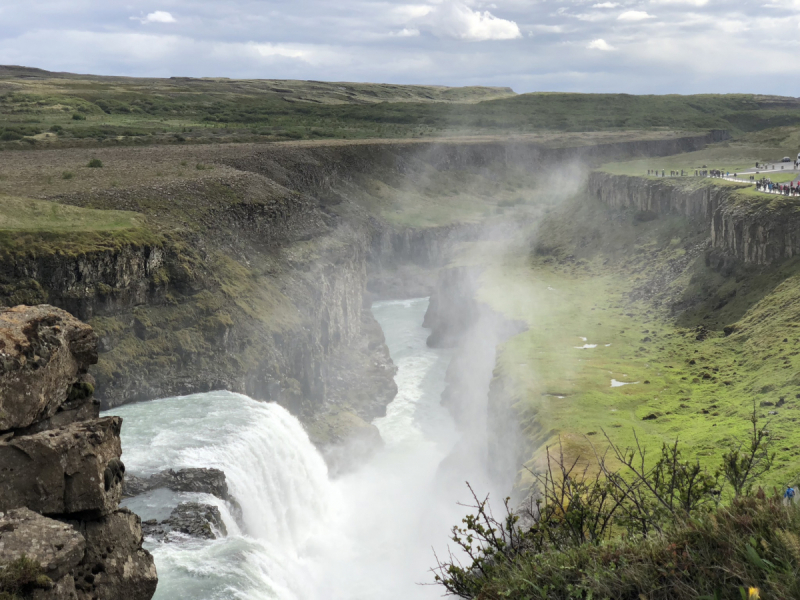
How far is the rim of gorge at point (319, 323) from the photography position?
23.4 metres

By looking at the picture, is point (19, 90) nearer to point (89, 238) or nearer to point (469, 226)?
point (469, 226)

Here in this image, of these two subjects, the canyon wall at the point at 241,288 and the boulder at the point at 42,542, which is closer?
the boulder at the point at 42,542

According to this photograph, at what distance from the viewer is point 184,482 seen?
140 feet

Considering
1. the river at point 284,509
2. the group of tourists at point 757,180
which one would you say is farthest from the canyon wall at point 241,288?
the group of tourists at point 757,180

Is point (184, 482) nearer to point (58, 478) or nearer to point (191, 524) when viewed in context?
point (191, 524)

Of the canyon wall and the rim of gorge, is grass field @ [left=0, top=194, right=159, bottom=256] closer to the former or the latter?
the rim of gorge

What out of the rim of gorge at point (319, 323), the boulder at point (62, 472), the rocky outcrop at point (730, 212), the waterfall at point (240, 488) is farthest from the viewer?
the rocky outcrop at point (730, 212)

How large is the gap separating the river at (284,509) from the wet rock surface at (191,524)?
25.7 inches

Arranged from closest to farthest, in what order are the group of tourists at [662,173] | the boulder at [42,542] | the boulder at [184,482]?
the boulder at [42,542]
the boulder at [184,482]
the group of tourists at [662,173]

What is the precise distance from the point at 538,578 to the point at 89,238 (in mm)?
49702

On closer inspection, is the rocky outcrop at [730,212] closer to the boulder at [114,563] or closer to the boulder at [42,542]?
the boulder at [114,563]

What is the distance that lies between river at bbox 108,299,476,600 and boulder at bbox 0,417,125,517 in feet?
38.7

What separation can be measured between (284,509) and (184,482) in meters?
11.2

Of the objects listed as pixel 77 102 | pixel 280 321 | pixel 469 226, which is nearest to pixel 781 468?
pixel 280 321
